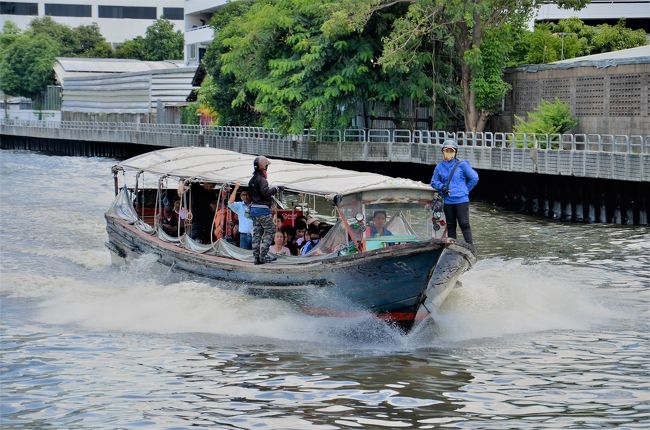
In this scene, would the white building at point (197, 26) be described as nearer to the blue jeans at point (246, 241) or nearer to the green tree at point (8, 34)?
the green tree at point (8, 34)

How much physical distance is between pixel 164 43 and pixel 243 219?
99.3 meters

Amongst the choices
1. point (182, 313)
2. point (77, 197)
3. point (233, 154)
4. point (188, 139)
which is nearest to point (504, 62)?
point (77, 197)

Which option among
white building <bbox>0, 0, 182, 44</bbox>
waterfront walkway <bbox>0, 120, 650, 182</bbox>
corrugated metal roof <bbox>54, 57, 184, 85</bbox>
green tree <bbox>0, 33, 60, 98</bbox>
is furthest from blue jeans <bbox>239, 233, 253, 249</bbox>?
white building <bbox>0, 0, 182, 44</bbox>

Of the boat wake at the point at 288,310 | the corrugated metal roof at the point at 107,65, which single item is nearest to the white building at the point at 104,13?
the corrugated metal roof at the point at 107,65

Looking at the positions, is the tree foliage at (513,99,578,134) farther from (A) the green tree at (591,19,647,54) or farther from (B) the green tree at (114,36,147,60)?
(B) the green tree at (114,36,147,60)

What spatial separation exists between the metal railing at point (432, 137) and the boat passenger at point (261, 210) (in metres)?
17.5

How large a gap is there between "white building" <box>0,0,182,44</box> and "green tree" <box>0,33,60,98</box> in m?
10.2

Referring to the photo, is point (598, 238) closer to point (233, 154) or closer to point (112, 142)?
point (233, 154)

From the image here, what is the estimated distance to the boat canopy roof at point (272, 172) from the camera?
18.2 metres

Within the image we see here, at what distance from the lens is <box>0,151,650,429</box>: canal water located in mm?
13969

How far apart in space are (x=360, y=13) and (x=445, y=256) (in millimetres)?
30107

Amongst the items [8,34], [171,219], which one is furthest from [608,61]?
[8,34]

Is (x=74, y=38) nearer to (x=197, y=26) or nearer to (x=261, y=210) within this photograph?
(x=197, y=26)

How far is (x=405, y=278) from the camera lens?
17.1 metres
